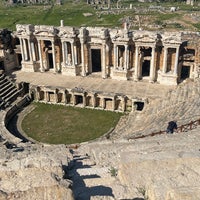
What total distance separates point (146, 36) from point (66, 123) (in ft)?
40.5

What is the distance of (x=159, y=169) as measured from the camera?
1023 centimetres

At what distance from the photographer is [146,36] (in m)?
30.9

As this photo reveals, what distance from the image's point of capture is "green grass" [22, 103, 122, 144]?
25217mm

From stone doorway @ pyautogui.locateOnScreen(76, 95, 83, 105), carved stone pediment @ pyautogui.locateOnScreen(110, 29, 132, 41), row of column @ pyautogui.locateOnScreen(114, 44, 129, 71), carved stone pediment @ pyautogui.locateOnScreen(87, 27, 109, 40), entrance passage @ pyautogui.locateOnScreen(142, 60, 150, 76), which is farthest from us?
entrance passage @ pyautogui.locateOnScreen(142, 60, 150, 76)

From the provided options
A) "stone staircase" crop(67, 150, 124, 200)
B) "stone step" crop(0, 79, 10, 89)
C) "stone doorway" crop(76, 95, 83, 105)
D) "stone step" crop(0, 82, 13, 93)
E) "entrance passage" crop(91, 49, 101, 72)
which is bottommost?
"stone doorway" crop(76, 95, 83, 105)

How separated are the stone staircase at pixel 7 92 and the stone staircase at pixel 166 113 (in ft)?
37.4

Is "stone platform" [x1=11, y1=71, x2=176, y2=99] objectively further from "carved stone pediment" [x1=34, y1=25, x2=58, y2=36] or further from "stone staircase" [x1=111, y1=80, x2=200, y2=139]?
"carved stone pediment" [x1=34, y1=25, x2=58, y2=36]

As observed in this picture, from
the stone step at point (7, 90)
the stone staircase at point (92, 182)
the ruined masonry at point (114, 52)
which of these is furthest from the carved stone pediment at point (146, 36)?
the stone staircase at point (92, 182)

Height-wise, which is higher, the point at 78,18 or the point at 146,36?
the point at 146,36

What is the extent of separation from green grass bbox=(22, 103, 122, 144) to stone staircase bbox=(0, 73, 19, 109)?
243 cm

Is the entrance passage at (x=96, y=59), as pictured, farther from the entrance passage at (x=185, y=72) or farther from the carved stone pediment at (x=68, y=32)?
the entrance passage at (x=185, y=72)

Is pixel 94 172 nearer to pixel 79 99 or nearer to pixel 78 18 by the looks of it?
pixel 79 99

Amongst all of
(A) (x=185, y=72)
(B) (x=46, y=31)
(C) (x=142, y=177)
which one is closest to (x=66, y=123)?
(B) (x=46, y=31)

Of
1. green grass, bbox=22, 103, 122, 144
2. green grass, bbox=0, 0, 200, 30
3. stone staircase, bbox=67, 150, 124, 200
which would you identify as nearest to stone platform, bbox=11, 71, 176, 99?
green grass, bbox=22, 103, 122, 144
